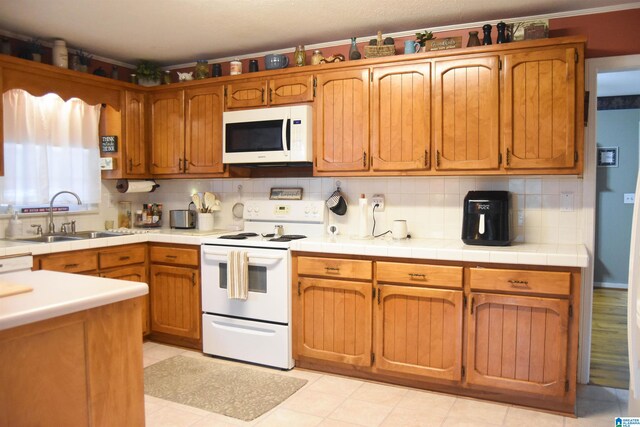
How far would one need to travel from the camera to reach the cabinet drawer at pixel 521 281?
2639 millimetres

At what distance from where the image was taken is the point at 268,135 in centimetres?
362

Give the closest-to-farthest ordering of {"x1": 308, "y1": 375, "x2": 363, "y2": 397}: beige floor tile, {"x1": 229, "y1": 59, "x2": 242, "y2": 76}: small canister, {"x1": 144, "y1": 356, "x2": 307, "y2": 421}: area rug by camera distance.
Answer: {"x1": 144, "y1": 356, "x2": 307, "y2": 421}: area rug → {"x1": 308, "y1": 375, "x2": 363, "y2": 397}: beige floor tile → {"x1": 229, "y1": 59, "x2": 242, "y2": 76}: small canister

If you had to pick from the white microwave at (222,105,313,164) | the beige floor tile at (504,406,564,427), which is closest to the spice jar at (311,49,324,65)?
the white microwave at (222,105,313,164)

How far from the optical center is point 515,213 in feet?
10.7

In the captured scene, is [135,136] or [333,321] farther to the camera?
[135,136]

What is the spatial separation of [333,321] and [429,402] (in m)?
0.78

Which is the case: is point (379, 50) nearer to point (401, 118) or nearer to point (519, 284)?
point (401, 118)

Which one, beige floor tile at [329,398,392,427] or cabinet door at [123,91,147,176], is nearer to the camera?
beige floor tile at [329,398,392,427]

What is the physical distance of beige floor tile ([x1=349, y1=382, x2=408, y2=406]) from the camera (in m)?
2.91

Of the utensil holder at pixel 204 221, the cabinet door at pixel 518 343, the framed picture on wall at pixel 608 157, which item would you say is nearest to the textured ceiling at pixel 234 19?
the utensil holder at pixel 204 221

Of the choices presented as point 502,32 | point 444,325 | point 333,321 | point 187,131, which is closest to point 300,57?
point 187,131

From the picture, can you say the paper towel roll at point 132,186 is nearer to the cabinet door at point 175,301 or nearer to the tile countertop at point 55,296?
the cabinet door at point 175,301

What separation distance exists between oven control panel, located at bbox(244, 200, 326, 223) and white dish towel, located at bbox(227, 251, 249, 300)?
1.96 ft

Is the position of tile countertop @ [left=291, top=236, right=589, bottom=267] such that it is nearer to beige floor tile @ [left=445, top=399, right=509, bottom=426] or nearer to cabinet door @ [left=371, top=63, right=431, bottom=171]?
cabinet door @ [left=371, top=63, right=431, bottom=171]
